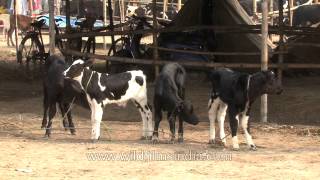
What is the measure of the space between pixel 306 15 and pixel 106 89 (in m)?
19.6

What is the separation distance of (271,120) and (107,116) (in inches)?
129

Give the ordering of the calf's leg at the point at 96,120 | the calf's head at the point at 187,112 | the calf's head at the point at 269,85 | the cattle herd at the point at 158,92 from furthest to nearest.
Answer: the calf's leg at the point at 96,120, the calf's head at the point at 187,112, the cattle herd at the point at 158,92, the calf's head at the point at 269,85

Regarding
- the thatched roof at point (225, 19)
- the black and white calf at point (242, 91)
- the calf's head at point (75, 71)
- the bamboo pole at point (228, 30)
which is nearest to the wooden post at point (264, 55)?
the bamboo pole at point (228, 30)

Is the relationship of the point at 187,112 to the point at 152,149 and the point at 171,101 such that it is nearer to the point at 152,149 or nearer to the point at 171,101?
the point at 171,101

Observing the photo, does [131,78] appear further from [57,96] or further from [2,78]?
[2,78]

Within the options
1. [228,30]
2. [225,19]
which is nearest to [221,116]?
[228,30]

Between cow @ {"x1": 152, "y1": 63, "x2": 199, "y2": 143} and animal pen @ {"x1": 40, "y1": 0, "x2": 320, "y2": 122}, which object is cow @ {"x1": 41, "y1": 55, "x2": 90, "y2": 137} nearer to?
cow @ {"x1": 152, "y1": 63, "x2": 199, "y2": 143}

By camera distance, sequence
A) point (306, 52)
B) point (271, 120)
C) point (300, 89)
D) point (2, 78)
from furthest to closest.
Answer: point (2, 78), point (306, 52), point (300, 89), point (271, 120)

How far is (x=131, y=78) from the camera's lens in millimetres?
10359

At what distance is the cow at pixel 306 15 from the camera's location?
89.7 feet

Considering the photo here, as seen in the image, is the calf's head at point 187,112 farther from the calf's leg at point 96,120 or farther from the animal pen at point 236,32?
the animal pen at point 236,32

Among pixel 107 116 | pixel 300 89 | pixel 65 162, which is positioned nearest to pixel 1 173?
pixel 65 162

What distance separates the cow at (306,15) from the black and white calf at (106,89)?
18.0 metres

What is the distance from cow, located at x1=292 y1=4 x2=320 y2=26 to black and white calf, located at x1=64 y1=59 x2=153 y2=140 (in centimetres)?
1796
